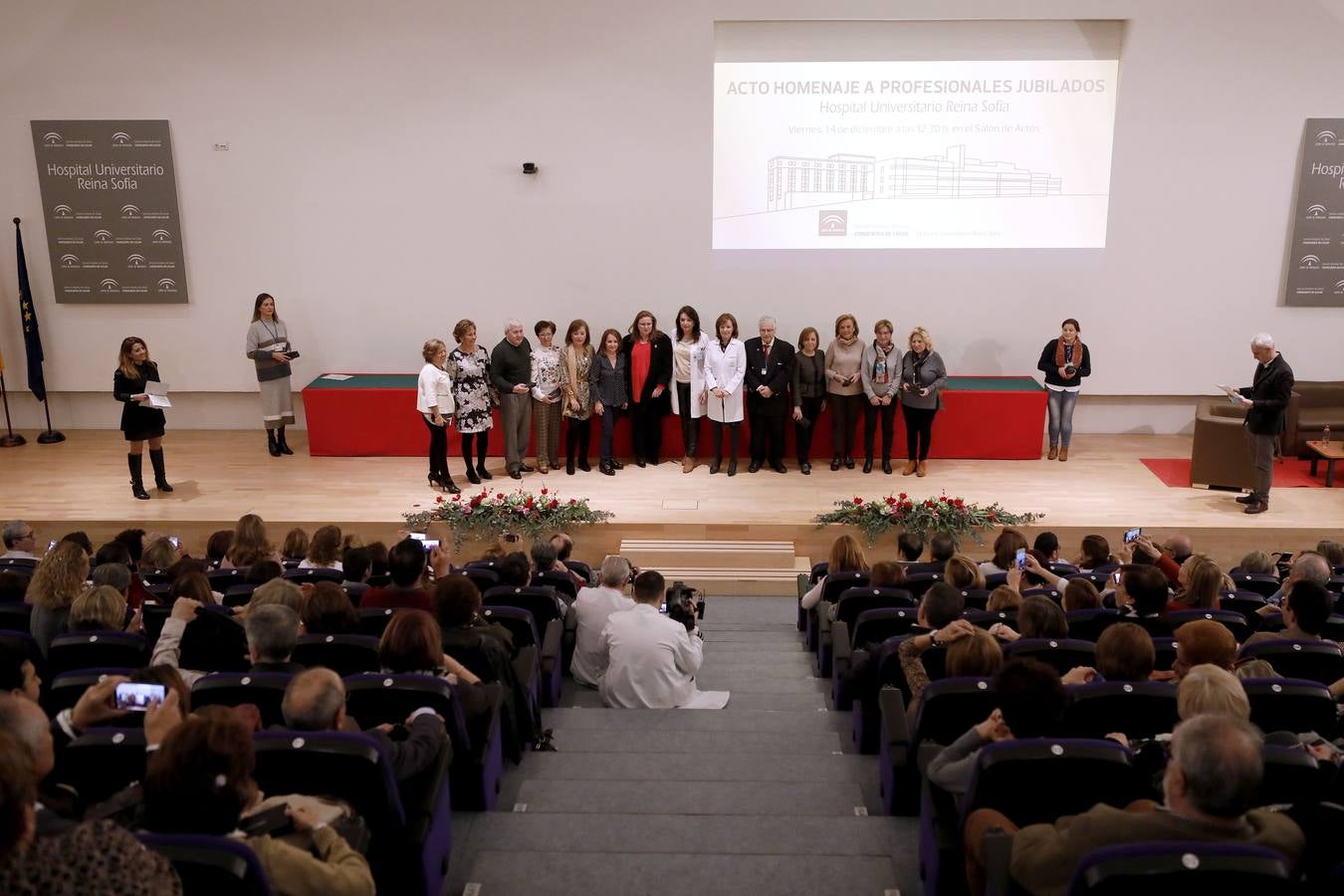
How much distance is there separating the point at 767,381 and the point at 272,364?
14.6ft

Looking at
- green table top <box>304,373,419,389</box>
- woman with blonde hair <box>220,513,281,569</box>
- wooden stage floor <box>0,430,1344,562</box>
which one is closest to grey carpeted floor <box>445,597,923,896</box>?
woman with blonde hair <box>220,513,281,569</box>

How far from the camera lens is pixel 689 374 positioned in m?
9.46

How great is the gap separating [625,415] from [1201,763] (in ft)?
24.6

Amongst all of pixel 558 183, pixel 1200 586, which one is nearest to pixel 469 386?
pixel 558 183

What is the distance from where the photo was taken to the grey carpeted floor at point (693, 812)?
351 centimetres

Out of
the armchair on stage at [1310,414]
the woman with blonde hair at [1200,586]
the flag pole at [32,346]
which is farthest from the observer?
the flag pole at [32,346]

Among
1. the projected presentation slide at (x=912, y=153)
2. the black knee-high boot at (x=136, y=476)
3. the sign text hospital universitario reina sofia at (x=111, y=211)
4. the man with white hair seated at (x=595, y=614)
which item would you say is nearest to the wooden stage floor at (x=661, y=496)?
the black knee-high boot at (x=136, y=476)

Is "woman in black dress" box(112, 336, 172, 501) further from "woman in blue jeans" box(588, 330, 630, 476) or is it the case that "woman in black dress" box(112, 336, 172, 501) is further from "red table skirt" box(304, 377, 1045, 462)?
"woman in blue jeans" box(588, 330, 630, 476)

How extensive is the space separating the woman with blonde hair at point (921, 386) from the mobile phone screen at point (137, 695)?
273 inches

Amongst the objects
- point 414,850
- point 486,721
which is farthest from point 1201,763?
point 486,721

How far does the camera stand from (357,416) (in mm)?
10000

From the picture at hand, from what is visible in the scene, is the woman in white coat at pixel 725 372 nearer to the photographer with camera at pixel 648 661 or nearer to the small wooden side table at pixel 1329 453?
the photographer with camera at pixel 648 661

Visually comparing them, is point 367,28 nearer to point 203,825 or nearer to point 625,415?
point 625,415

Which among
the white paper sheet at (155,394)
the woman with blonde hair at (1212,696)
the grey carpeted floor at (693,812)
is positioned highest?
the white paper sheet at (155,394)
